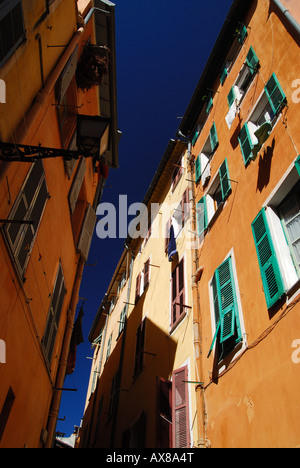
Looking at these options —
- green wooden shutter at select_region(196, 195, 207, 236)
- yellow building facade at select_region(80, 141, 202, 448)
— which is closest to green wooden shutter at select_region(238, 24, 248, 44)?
yellow building facade at select_region(80, 141, 202, 448)

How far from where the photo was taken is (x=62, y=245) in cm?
827

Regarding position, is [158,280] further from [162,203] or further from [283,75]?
[283,75]

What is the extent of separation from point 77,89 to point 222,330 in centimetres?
675

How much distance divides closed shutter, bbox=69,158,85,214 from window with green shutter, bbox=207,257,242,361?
4.04m

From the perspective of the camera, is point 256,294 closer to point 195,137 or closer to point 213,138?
point 213,138

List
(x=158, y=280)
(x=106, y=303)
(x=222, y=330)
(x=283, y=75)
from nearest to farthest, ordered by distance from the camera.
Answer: (x=222, y=330) → (x=283, y=75) → (x=158, y=280) → (x=106, y=303)

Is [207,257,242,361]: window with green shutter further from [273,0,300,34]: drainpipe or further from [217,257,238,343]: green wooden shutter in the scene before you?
[273,0,300,34]: drainpipe

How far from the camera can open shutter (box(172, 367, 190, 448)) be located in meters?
6.66

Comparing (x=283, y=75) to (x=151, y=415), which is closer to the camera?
(x=283, y=75)

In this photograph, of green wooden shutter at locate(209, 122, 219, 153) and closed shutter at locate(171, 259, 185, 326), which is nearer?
closed shutter at locate(171, 259, 185, 326)

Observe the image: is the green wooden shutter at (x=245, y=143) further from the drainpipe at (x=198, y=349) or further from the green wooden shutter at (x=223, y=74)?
the green wooden shutter at (x=223, y=74)

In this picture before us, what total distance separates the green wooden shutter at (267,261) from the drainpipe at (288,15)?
3.63 m

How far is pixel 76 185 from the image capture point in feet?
29.4
